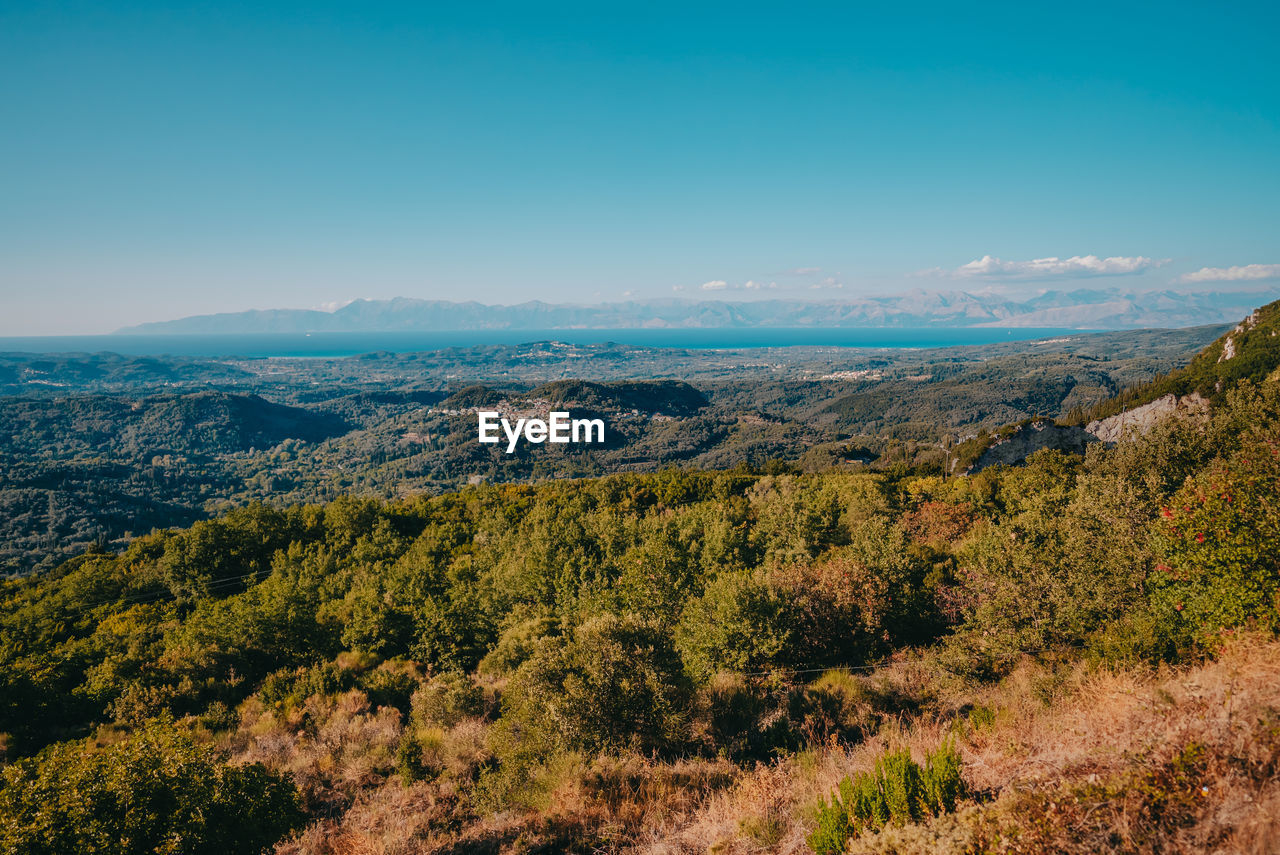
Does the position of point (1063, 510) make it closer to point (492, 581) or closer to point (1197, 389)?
point (492, 581)

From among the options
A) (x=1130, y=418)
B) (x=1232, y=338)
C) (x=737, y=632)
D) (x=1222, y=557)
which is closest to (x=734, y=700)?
(x=737, y=632)

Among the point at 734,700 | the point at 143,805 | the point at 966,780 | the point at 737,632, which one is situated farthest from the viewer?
the point at 737,632

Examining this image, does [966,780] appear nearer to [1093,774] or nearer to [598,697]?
[1093,774]

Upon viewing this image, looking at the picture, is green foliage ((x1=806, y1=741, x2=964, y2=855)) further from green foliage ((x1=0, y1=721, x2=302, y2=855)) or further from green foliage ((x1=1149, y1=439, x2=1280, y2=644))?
green foliage ((x1=0, y1=721, x2=302, y2=855))

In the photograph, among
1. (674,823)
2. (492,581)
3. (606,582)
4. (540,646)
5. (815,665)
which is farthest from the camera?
(492,581)

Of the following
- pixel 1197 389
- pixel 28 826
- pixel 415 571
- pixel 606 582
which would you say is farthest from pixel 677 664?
pixel 1197 389

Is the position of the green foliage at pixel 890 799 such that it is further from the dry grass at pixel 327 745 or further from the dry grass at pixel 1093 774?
the dry grass at pixel 327 745

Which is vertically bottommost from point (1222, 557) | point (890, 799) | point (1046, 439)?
point (1046, 439)
